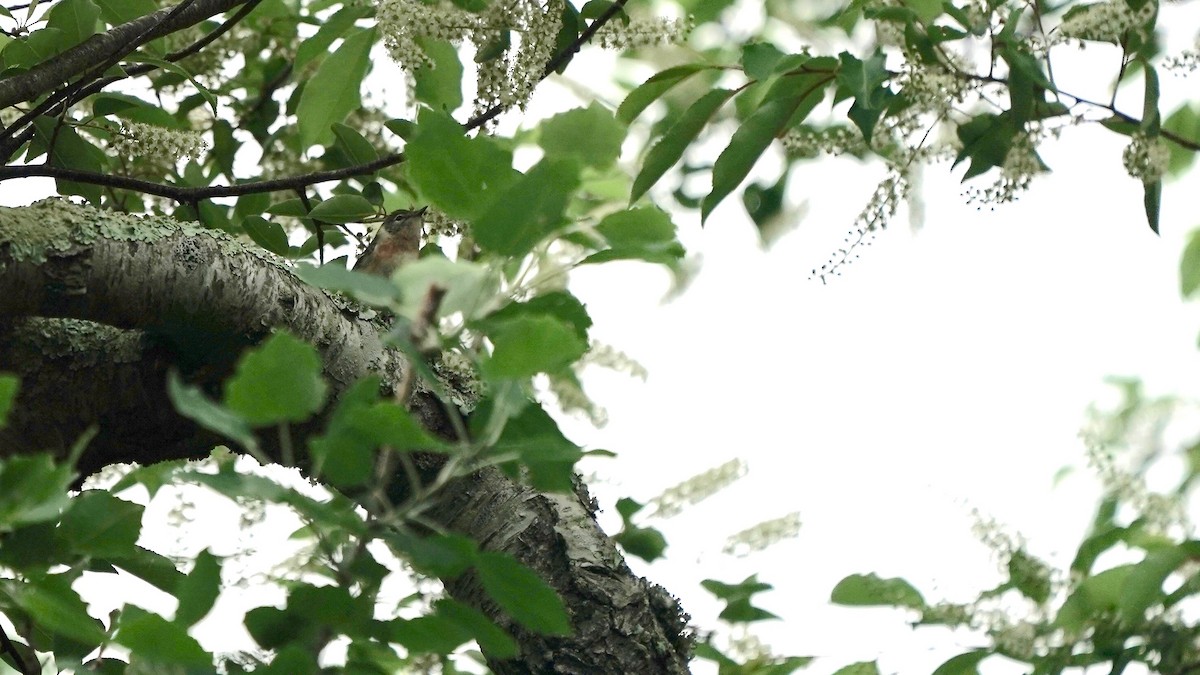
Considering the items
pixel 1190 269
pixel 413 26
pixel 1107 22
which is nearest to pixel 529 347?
pixel 413 26

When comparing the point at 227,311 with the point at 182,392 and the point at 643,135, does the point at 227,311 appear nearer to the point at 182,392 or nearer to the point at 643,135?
the point at 182,392

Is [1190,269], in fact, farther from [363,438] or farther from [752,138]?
[363,438]

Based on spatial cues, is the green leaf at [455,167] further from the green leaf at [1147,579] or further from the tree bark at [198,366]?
the green leaf at [1147,579]

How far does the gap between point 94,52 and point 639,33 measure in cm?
52

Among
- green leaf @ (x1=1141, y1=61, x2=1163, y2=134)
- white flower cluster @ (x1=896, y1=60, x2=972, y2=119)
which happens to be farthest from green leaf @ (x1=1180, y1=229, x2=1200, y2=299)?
white flower cluster @ (x1=896, y1=60, x2=972, y2=119)

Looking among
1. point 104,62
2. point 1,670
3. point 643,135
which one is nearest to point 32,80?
point 104,62

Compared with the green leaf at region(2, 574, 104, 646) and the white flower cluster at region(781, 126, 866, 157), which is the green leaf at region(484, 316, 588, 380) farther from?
the white flower cluster at region(781, 126, 866, 157)

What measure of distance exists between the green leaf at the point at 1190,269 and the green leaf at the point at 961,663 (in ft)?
3.71

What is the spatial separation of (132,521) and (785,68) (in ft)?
2.36

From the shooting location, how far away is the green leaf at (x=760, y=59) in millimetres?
1093

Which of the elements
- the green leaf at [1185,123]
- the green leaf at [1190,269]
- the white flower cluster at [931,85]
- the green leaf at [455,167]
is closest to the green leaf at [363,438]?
the green leaf at [455,167]

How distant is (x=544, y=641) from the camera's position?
105cm

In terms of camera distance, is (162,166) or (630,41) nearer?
(630,41)

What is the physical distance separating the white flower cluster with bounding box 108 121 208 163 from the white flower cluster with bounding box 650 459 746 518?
2.02 feet
